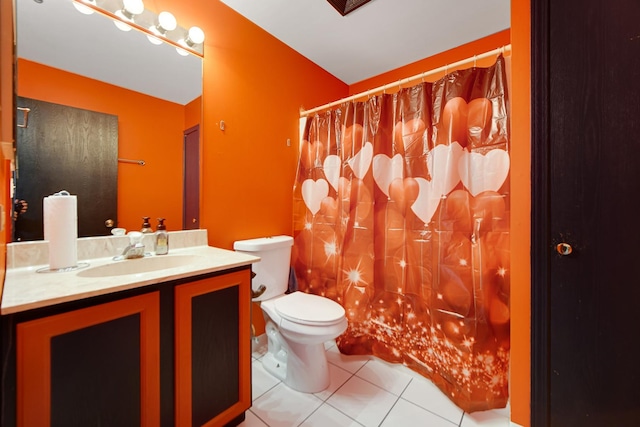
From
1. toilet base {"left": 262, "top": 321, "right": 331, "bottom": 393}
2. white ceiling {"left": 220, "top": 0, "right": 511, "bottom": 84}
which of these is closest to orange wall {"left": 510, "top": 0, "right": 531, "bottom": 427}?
white ceiling {"left": 220, "top": 0, "right": 511, "bottom": 84}

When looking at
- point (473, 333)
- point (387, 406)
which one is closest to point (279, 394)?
point (387, 406)

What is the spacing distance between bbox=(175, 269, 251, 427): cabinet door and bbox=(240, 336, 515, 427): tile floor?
0.24m

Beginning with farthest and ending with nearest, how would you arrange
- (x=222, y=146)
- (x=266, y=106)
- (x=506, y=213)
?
(x=266, y=106) < (x=222, y=146) < (x=506, y=213)

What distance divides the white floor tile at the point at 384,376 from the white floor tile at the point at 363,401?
0.14ft

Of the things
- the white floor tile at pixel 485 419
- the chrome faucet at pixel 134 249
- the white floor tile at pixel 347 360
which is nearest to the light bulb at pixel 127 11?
the chrome faucet at pixel 134 249

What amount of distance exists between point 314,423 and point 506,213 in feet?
4.66

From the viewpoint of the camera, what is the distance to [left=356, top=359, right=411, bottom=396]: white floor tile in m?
1.47

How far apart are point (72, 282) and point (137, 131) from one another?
0.82 m

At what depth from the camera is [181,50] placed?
4.77 ft

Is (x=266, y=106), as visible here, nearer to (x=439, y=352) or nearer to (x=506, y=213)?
(x=506, y=213)

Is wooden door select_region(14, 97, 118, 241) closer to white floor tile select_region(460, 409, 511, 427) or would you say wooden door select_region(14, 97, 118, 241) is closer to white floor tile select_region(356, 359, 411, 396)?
white floor tile select_region(356, 359, 411, 396)

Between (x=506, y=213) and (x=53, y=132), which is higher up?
(x=53, y=132)

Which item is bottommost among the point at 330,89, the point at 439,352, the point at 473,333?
the point at 439,352
